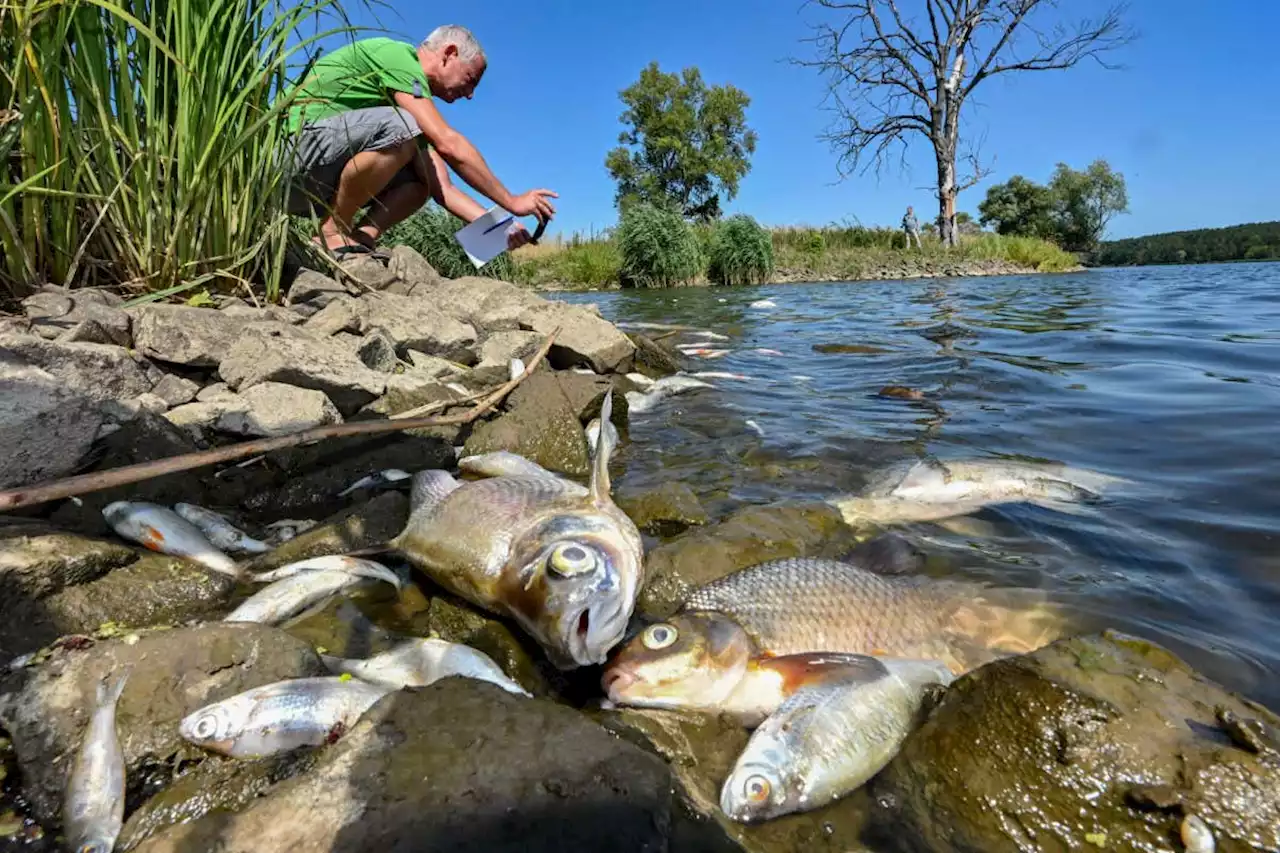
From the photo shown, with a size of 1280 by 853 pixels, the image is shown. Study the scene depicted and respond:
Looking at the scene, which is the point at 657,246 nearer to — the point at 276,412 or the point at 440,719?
the point at 276,412

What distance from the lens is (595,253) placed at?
2431 cm

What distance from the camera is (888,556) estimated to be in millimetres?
2828

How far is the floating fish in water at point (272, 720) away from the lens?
158 cm

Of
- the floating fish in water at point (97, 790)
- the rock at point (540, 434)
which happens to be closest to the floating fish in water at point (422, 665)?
the floating fish in water at point (97, 790)

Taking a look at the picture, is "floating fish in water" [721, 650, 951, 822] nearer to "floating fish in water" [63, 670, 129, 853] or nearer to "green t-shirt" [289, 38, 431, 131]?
"floating fish in water" [63, 670, 129, 853]

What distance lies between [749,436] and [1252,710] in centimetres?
324

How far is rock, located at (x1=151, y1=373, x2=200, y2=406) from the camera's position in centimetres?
342

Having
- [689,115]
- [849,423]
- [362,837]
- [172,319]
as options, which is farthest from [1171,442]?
[689,115]

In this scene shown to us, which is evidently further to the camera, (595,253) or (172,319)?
(595,253)

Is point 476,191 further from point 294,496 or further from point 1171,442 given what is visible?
point 1171,442

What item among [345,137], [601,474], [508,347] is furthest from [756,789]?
[345,137]

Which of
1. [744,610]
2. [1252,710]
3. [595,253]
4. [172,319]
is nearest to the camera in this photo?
[1252,710]

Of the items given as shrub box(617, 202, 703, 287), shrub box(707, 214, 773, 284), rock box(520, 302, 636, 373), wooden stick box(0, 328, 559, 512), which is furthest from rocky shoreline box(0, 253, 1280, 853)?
shrub box(707, 214, 773, 284)

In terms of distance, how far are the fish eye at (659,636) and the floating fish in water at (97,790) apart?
121cm
